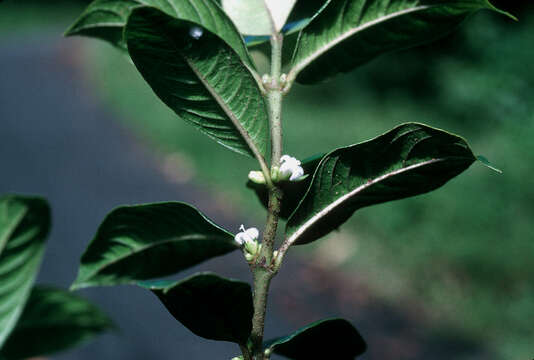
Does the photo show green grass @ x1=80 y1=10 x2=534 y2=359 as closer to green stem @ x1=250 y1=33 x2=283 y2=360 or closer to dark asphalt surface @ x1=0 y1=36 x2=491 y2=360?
dark asphalt surface @ x1=0 y1=36 x2=491 y2=360

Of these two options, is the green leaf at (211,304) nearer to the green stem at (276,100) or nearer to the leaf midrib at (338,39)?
the green stem at (276,100)

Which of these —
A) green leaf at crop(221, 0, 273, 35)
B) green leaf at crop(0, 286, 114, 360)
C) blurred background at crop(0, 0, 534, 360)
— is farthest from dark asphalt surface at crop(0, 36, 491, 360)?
green leaf at crop(221, 0, 273, 35)

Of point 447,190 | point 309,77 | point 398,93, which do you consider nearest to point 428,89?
point 398,93

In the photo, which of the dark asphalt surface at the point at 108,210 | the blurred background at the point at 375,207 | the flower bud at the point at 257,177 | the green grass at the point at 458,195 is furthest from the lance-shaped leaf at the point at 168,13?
the green grass at the point at 458,195

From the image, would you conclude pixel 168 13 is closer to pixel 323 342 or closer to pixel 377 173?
pixel 377 173

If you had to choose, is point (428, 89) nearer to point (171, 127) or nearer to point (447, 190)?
point (447, 190)
